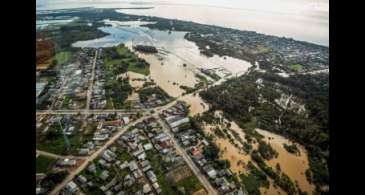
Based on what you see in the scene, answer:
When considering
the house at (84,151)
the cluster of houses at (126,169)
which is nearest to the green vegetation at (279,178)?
the cluster of houses at (126,169)

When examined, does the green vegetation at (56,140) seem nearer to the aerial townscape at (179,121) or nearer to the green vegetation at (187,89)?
the aerial townscape at (179,121)

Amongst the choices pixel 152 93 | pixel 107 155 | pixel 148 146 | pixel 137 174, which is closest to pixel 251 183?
pixel 137 174

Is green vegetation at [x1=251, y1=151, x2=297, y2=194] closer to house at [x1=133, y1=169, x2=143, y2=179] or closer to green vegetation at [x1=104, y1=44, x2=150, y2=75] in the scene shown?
house at [x1=133, y1=169, x2=143, y2=179]

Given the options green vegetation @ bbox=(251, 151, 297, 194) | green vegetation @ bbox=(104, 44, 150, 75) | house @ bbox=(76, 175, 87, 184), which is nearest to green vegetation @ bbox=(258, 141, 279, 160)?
green vegetation @ bbox=(251, 151, 297, 194)

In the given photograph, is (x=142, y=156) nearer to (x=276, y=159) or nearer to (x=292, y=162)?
(x=276, y=159)
